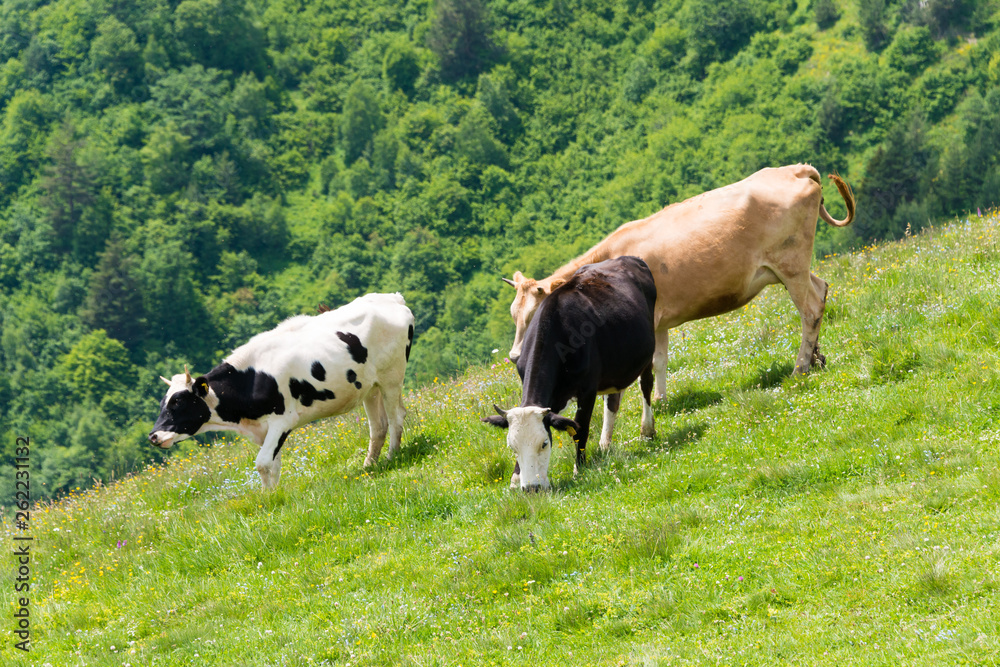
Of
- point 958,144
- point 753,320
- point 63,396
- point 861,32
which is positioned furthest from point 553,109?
point 753,320

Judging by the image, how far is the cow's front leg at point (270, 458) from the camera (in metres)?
11.4

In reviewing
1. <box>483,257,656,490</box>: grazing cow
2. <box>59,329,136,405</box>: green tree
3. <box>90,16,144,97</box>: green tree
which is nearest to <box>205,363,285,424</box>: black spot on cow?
<box>483,257,656,490</box>: grazing cow

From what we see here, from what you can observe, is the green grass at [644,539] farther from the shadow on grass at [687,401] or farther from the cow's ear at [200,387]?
the cow's ear at [200,387]

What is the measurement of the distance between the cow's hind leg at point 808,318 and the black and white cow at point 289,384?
16.6 ft

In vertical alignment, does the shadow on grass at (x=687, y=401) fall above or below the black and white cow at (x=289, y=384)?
below

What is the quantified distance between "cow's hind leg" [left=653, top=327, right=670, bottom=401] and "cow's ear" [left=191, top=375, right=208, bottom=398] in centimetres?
562

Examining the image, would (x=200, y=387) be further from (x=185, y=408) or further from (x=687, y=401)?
(x=687, y=401)

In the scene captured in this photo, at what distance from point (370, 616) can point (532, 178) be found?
153069mm

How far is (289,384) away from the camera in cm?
1159

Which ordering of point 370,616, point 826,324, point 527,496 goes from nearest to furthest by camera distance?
point 370,616, point 527,496, point 826,324

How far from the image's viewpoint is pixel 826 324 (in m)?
Result: 12.8

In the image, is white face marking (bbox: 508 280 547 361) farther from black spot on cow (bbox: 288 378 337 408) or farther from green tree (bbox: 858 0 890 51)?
green tree (bbox: 858 0 890 51)

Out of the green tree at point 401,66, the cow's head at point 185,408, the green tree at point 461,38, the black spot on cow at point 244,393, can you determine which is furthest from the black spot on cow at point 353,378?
the green tree at point 401,66

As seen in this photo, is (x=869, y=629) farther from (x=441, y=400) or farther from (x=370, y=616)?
(x=441, y=400)
